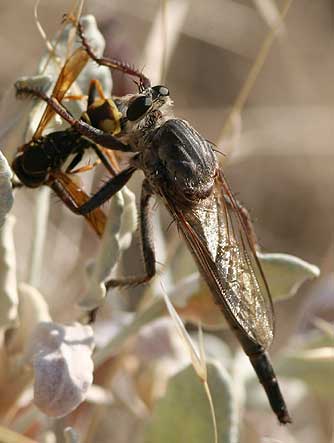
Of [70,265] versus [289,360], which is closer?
[289,360]

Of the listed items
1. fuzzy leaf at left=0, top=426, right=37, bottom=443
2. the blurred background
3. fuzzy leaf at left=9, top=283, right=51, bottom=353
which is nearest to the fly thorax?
Answer: fuzzy leaf at left=9, top=283, right=51, bottom=353

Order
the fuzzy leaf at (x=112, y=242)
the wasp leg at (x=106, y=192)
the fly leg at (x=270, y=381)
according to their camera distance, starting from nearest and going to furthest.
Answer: the fuzzy leaf at (x=112, y=242) → the wasp leg at (x=106, y=192) → the fly leg at (x=270, y=381)

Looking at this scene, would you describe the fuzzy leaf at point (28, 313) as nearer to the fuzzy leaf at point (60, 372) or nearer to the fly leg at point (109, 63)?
the fuzzy leaf at point (60, 372)

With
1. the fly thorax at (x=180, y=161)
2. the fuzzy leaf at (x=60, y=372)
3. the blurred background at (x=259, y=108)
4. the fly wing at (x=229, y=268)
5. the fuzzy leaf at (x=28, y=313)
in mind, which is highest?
the fly thorax at (x=180, y=161)

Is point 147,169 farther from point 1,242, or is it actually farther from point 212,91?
point 212,91

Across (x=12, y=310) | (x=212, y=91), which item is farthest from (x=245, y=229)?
(x=212, y=91)

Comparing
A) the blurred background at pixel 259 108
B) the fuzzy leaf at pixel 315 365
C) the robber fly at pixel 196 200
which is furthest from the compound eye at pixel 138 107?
the blurred background at pixel 259 108

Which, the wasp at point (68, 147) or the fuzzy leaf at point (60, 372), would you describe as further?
the wasp at point (68, 147)
